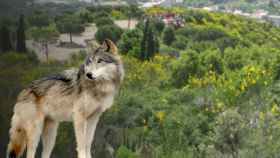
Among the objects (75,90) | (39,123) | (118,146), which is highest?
(75,90)

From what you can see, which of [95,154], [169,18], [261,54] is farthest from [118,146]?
[169,18]

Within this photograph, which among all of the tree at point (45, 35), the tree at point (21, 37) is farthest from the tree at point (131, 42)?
the tree at point (21, 37)

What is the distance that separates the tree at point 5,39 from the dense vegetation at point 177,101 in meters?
0.10

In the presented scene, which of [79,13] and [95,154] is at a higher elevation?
[79,13]

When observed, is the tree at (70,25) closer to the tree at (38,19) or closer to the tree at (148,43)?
the tree at (38,19)

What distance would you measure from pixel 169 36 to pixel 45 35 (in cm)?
324

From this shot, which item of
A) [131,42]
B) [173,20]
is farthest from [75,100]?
[173,20]

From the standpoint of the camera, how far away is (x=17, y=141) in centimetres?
287

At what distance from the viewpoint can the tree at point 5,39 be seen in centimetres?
439

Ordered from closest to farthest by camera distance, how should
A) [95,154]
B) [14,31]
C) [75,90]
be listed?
[75,90], [95,154], [14,31]

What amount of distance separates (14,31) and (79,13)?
35.8 inches

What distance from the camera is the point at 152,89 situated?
5809 mm

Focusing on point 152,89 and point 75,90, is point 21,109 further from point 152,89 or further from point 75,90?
point 152,89

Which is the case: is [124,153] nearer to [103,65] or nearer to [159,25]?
[103,65]
